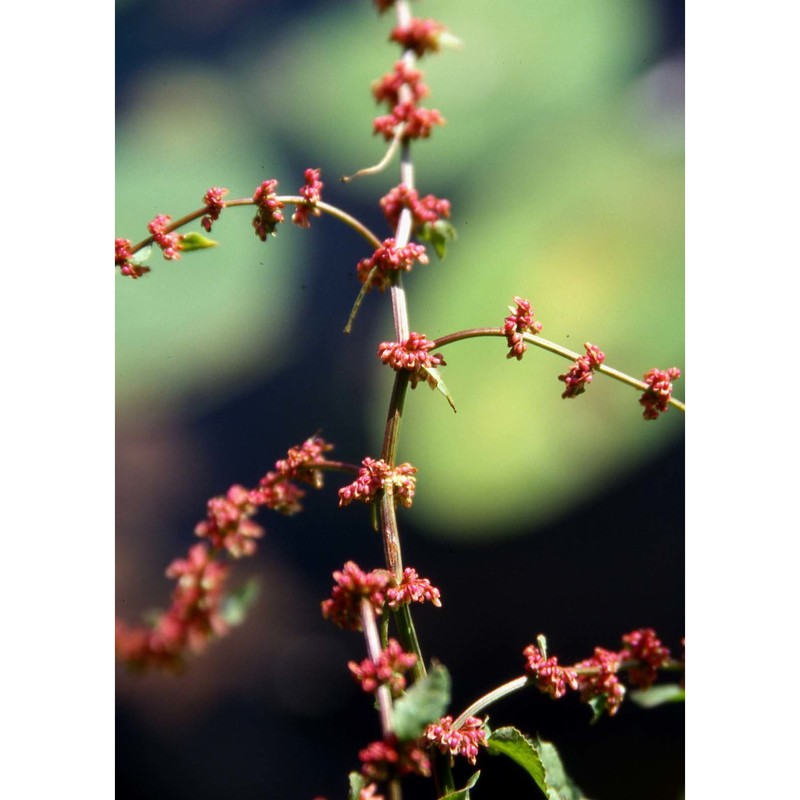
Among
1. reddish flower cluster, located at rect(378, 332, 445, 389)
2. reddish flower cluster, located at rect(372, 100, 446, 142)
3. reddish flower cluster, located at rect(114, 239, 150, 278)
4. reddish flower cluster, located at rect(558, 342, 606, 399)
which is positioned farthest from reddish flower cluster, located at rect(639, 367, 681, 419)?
reddish flower cluster, located at rect(114, 239, 150, 278)

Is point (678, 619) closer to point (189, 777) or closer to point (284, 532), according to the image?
point (284, 532)

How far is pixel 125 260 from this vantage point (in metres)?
0.62

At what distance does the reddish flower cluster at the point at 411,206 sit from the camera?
0.69 m

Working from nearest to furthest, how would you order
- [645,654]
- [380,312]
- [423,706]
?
[423,706] → [645,654] → [380,312]

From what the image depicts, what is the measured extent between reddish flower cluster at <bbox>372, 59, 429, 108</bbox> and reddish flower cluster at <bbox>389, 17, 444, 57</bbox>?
23 mm

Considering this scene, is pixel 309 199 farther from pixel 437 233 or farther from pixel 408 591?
pixel 408 591

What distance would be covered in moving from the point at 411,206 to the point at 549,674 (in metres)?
0.36

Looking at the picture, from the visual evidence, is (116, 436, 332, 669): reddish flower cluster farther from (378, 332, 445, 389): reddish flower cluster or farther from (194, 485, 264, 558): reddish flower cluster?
(378, 332, 445, 389): reddish flower cluster

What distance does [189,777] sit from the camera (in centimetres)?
108

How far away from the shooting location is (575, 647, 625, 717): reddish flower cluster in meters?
0.66

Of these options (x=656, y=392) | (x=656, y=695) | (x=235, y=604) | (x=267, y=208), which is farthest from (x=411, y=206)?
(x=656, y=695)

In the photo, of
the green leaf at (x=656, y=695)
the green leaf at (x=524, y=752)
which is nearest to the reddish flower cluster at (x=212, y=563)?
the green leaf at (x=524, y=752)

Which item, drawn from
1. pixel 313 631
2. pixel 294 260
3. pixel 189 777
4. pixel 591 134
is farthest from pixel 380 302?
pixel 189 777

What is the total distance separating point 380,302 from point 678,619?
0.52 m
